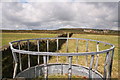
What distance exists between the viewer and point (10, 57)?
6.21 meters

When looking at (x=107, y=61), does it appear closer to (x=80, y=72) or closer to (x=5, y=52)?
(x=80, y=72)

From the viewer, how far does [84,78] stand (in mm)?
5605

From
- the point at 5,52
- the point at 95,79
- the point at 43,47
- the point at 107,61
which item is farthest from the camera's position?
the point at 43,47

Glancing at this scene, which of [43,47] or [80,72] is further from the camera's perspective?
[43,47]

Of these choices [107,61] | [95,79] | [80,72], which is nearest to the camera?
[107,61]

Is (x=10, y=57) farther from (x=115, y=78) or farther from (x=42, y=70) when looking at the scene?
(x=115, y=78)

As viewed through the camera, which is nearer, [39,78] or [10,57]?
[39,78]

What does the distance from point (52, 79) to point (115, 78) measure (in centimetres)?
364

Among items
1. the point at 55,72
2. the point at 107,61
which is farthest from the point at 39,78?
the point at 107,61

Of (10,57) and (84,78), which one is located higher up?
(10,57)

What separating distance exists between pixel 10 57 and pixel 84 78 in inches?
177

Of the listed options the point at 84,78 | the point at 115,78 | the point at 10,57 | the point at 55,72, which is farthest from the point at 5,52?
the point at 115,78

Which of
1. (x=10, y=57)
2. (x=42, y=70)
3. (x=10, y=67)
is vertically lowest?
(x=42, y=70)

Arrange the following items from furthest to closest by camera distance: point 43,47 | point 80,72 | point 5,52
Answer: point 43,47 → point 5,52 → point 80,72
